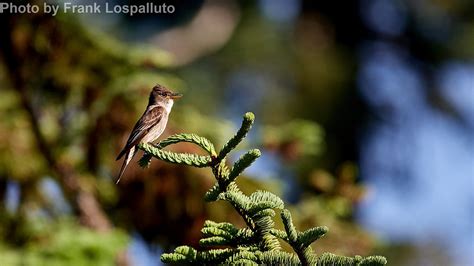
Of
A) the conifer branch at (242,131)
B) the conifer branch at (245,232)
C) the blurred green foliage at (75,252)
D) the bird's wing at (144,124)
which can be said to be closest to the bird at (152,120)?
the bird's wing at (144,124)

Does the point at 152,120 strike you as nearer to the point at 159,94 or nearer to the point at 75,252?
the point at 159,94

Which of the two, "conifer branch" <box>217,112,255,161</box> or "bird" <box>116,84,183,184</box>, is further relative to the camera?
"bird" <box>116,84,183,184</box>

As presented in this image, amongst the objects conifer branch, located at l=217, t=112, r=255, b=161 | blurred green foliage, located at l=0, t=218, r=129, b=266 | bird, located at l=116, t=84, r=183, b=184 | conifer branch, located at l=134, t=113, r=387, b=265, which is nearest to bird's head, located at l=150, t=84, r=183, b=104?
bird, located at l=116, t=84, r=183, b=184

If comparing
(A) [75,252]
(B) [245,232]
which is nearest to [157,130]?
(B) [245,232]

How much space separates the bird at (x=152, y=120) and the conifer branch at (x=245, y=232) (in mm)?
998

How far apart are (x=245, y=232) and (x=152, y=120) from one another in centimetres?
131

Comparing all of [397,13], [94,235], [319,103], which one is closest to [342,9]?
[397,13]

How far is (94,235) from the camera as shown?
5633 mm

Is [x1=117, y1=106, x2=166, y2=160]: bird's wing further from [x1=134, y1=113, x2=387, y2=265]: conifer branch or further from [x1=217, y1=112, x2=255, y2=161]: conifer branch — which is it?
[x1=217, y1=112, x2=255, y2=161]: conifer branch

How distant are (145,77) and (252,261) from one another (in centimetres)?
415

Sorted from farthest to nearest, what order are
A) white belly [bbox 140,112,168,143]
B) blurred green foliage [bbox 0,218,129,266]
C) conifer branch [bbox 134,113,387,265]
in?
blurred green foliage [bbox 0,218,129,266], white belly [bbox 140,112,168,143], conifer branch [bbox 134,113,387,265]

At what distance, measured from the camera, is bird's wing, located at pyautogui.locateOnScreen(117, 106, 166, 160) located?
335cm

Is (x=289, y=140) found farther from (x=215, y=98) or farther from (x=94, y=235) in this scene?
(x=215, y=98)

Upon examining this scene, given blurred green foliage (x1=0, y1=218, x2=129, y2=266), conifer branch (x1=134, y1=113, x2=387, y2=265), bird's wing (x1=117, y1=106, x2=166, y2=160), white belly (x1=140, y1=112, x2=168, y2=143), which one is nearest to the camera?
conifer branch (x1=134, y1=113, x2=387, y2=265)
